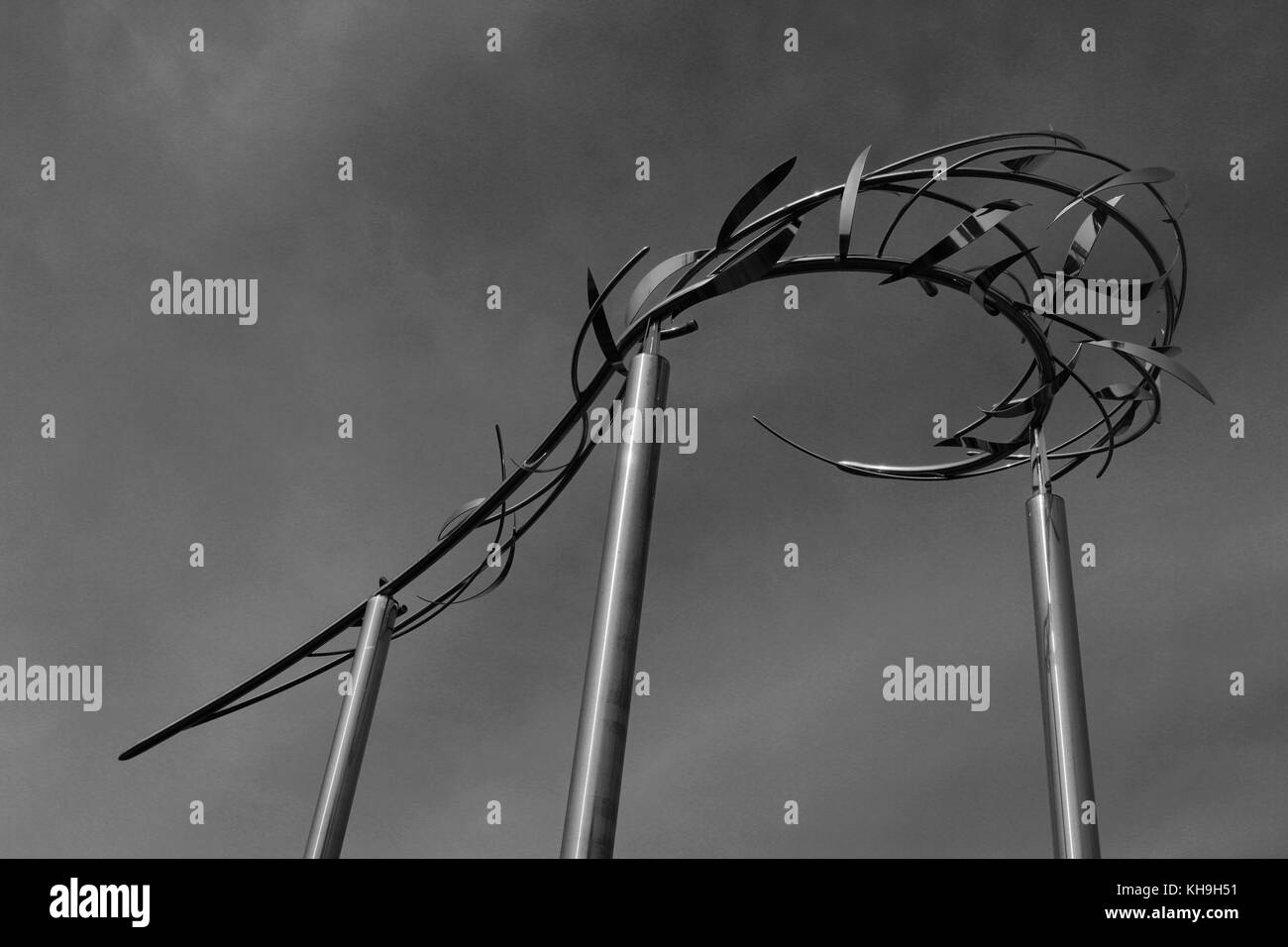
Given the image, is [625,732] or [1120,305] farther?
[1120,305]

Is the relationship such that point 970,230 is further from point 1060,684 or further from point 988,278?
point 1060,684

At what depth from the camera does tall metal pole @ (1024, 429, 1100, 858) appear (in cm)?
1130

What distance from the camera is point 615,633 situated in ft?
34.9

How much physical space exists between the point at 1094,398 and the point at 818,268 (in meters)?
3.75

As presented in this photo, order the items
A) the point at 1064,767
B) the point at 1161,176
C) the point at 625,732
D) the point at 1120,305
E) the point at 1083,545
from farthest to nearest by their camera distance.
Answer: the point at 1083,545 → the point at 1120,305 → the point at 1161,176 → the point at 1064,767 → the point at 625,732

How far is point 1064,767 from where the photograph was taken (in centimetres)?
1159

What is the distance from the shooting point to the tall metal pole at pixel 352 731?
15656mm
